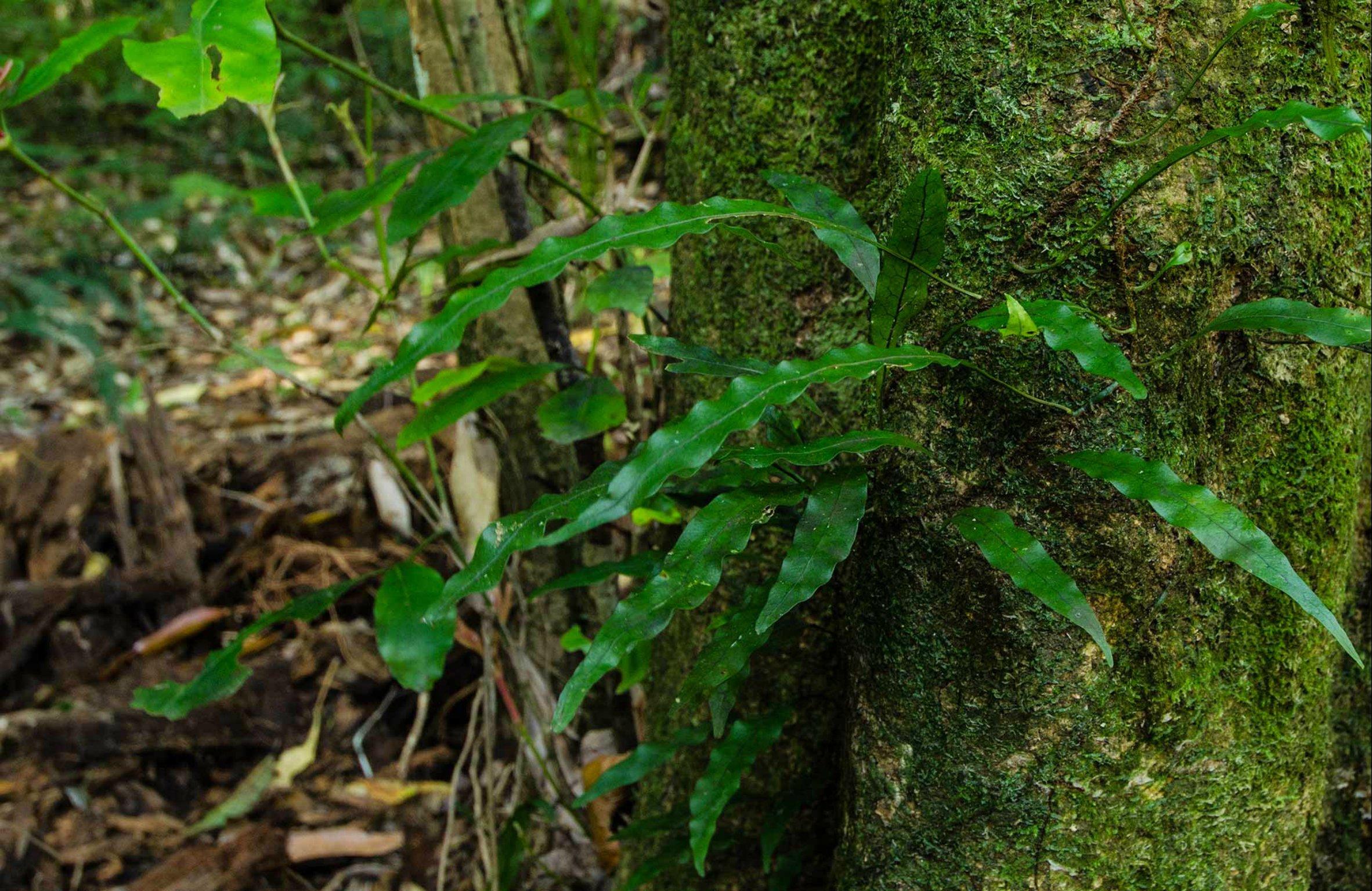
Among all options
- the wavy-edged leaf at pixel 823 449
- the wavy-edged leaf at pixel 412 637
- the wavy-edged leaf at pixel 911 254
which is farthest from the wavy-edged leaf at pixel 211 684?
the wavy-edged leaf at pixel 911 254

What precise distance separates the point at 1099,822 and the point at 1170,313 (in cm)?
54

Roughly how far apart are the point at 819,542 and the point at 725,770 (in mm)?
396

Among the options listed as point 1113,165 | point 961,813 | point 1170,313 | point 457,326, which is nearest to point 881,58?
point 1113,165

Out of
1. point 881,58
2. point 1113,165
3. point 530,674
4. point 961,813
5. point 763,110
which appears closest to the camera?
point 1113,165

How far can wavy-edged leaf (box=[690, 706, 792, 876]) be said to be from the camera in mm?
1129

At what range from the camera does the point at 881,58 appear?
1266 millimetres

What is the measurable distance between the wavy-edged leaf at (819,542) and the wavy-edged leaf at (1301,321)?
391mm

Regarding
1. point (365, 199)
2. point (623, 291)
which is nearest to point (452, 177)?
point (365, 199)

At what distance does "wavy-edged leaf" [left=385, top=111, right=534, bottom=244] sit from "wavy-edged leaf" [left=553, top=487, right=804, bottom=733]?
69 centimetres

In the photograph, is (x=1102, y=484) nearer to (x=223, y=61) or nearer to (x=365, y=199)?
(x=223, y=61)

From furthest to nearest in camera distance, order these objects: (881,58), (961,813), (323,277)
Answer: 1. (323,277)
2. (881,58)
3. (961,813)

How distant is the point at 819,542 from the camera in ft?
3.07

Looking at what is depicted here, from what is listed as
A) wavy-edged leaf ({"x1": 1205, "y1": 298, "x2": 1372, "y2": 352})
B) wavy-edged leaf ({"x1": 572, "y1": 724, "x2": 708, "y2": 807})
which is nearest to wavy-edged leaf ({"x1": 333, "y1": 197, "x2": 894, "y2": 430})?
wavy-edged leaf ({"x1": 1205, "y1": 298, "x2": 1372, "y2": 352})

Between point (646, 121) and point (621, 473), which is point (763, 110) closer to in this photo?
point (621, 473)
